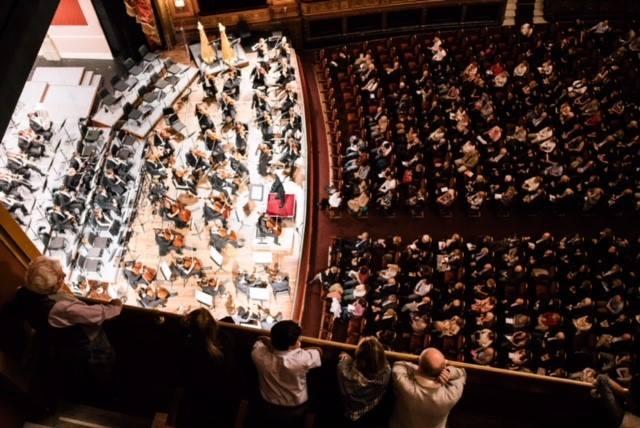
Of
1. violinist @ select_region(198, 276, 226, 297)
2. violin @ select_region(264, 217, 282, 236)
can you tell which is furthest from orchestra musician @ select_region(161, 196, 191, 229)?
violin @ select_region(264, 217, 282, 236)

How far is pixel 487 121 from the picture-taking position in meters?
9.87

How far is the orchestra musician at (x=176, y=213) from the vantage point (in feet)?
30.5

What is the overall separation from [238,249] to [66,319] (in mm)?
5344

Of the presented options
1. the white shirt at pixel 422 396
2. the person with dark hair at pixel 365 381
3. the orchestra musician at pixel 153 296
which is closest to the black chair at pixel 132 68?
the orchestra musician at pixel 153 296

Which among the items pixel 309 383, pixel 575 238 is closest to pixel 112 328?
pixel 309 383

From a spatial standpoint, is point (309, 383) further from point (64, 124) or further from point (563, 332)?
point (64, 124)

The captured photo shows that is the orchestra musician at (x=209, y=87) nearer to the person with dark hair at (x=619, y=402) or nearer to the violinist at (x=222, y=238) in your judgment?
the violinist at (x=222, y=238)

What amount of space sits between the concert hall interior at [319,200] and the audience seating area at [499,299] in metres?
0.03

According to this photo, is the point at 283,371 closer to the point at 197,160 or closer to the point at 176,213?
the point at 176,213

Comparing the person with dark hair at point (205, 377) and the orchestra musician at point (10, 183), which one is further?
the orchestra musician at point (10, 183)

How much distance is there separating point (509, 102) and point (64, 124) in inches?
327

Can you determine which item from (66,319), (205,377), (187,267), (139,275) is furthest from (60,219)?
(205,377)

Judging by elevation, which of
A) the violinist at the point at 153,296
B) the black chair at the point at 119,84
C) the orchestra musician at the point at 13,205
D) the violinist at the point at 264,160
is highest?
the black chair at the point at 119,84

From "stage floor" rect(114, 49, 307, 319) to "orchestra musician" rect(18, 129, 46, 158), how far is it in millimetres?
2229
